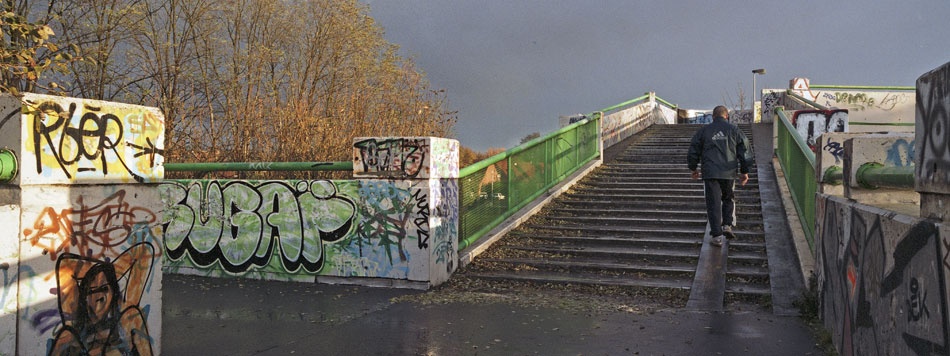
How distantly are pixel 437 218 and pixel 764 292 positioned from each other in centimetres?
349

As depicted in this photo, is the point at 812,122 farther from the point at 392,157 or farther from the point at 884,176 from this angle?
the point at 884,176

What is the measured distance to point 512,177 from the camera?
34.9ft

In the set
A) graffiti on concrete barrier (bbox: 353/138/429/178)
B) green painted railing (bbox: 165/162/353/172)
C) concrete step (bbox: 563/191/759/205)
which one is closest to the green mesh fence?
concrete step (bbox: 563/191/759/205)

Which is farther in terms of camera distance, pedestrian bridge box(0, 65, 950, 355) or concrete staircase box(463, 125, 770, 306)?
concrete staircase box(463, 125, 770, 306)

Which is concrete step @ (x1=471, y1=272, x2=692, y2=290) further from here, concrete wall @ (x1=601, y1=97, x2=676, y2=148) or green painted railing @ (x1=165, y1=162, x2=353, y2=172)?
concrete wall @ (x1=601, y1=97, x2=676, y2=148)

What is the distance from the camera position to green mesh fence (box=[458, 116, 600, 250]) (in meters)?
9.12

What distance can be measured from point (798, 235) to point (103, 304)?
7333 millimetres

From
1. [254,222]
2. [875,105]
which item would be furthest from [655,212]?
[875,105]

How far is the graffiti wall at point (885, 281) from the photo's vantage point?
2.48 meters

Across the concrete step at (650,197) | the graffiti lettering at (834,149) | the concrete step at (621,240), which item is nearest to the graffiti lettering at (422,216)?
the concrete step at (621,240)

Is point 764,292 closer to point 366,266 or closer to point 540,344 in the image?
point 540,344

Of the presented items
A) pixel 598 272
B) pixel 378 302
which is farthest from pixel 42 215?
pixel 598 272

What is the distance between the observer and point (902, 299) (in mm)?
2914

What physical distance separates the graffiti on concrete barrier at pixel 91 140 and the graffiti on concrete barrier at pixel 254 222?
3.81m
